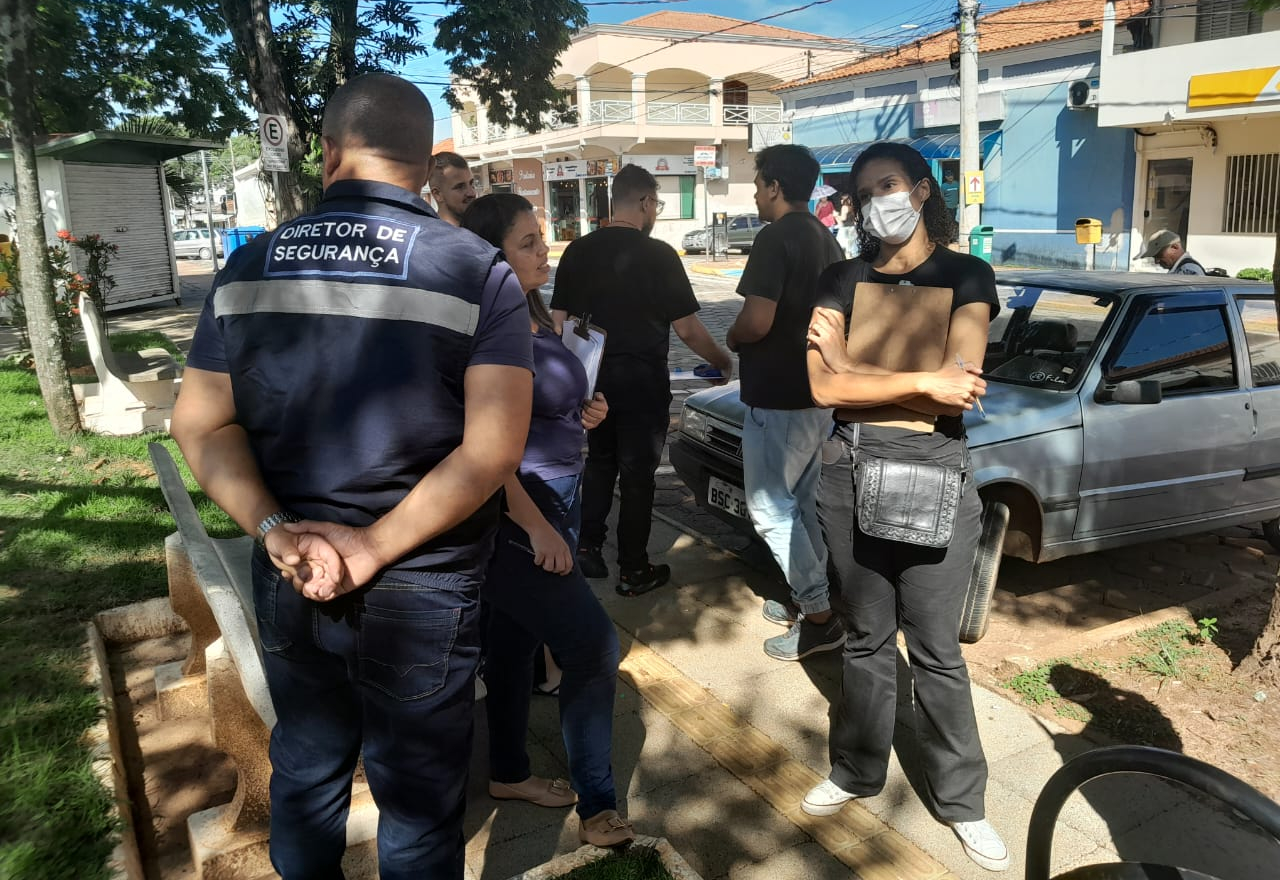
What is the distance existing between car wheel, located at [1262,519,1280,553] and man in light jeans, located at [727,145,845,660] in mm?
3030

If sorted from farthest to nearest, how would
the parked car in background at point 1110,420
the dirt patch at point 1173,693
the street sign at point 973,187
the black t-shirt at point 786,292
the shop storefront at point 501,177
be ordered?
the shop storefront at point 501,177 → the street sign at point 973,187 → the parked car in background at point 1110,420 → the black t-shirt at point 786,292 → the dirt patch at point 1173,693

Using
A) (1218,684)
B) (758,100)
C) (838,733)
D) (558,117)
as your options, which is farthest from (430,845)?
(758,100)

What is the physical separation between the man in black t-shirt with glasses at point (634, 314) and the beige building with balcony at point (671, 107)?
1262 inches

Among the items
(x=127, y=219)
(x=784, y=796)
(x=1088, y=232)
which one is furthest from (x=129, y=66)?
(x=784, y=796)

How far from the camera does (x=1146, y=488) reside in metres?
4.70

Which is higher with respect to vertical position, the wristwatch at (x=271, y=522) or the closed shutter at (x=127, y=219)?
the closed shutter at (x=127, y=219)

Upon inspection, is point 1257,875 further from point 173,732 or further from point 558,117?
point 558,117

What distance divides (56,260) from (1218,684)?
9.42 meters

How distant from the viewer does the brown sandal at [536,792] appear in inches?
123

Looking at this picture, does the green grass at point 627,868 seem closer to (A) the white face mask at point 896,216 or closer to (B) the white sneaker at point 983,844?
(B) the white sneaker at point 983,844

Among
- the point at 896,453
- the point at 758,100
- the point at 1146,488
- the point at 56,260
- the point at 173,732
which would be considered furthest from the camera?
the point at 758,100

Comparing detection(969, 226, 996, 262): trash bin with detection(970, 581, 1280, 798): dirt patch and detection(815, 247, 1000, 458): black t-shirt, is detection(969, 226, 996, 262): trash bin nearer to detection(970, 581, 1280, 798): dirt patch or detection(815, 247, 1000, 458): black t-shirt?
detection(970, 581, 1280, 798): dirt patch

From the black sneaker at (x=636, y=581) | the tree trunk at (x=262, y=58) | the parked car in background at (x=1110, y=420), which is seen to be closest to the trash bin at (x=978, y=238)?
the tree trunk at (x=262, y=58)

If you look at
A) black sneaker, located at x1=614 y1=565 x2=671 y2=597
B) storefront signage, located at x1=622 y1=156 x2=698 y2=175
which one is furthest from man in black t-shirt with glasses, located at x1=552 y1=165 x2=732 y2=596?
storefront signage, located at x1=622 y1=156 x2=698 y2=175
